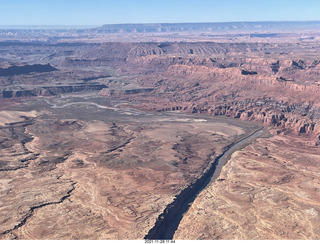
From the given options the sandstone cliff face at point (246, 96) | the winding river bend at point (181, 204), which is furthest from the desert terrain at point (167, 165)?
the sandstone cliff face at point (246, 96)

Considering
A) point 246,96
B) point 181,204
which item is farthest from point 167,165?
point 246,96

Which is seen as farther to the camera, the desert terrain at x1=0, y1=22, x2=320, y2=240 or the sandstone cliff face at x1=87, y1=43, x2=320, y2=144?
the sandstone cliff face at x1=87, y1=43, x2=320, y2=144

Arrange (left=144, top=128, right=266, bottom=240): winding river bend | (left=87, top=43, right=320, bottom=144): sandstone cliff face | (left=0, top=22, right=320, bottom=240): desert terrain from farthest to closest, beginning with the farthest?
1. (left=87, top=43, right=320, bottom=144): sandstone cliff face
2. (left=0, top=22, right=320, bottom=240): desert terrain
3. (left=144, top=128, right=266, bottom=240): winding river bend

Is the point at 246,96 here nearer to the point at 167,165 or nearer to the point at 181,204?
the point at 167,165

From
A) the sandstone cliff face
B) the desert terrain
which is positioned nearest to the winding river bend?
the desert terrain

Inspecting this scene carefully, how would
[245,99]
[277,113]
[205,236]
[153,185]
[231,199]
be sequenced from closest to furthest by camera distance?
[205,236], [231,199], [153,185], [277,113], [245,99]

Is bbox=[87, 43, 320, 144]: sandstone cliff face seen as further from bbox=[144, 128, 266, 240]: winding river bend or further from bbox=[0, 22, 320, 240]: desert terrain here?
bbox=[144, 128, 266, 240]: winding river bend

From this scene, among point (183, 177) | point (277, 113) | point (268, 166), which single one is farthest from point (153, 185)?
point (277, 113)

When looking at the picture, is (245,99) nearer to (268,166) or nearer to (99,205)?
(268,166)
